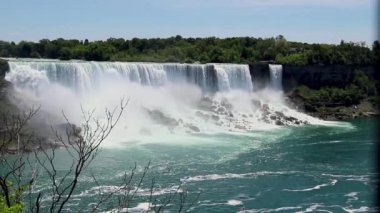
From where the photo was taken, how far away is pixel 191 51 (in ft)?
120

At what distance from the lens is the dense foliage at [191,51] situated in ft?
113

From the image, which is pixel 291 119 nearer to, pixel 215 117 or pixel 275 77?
pixel 215 117

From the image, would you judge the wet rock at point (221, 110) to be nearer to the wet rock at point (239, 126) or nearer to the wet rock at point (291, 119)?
the wet rock at point (239, 126)

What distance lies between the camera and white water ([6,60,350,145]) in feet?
73.8

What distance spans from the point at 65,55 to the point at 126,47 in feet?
14.8

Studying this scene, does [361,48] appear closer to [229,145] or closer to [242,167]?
[229,145]

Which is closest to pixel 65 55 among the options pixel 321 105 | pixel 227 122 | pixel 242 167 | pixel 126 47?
pixel 126 47

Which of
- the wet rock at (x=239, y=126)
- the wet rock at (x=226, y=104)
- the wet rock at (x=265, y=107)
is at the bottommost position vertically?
the wet rock at (x=239, y=126)

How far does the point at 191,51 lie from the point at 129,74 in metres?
11.4

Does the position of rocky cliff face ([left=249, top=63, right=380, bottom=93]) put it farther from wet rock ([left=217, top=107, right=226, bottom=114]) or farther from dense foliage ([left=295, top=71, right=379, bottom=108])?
wet rock ([left=217, top=107, right=226, bottom=114])

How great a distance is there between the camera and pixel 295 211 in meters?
11.8

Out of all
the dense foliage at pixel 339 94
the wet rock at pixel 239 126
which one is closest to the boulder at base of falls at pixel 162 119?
the wet rock at pixel 239 126

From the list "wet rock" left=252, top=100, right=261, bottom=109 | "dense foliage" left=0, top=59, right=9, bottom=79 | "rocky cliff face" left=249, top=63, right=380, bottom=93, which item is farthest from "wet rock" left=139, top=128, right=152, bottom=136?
"rocky cliff face" left=249, top=63, right=380, bottom=93

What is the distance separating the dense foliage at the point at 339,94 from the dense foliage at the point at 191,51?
1600 millimetres
